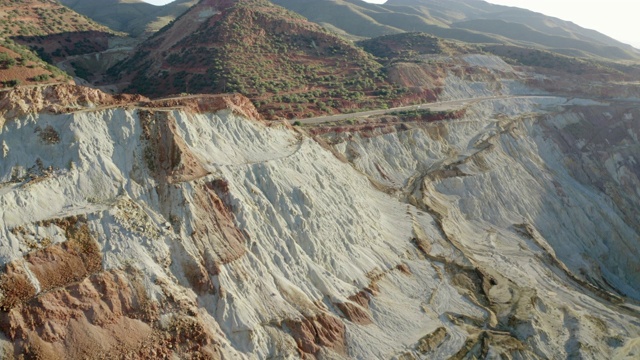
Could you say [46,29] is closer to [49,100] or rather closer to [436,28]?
[49,100]

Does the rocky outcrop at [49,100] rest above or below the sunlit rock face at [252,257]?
above

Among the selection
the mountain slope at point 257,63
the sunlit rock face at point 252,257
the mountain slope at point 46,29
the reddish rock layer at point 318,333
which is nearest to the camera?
the sunlit rock face at point 252,257

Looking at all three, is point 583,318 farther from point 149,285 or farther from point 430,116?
point 430,116

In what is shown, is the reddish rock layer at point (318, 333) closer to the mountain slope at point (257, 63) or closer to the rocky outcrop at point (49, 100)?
the rocky outcrop at point (49, 100)

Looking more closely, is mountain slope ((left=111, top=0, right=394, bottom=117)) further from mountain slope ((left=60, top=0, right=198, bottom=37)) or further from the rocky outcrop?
mountain slope ((left=60, top=0, right=198, bottom=37))

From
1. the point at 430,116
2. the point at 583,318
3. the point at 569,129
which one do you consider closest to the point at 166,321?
the point at 583,318

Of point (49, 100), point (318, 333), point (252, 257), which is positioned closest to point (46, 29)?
point (49, 100)

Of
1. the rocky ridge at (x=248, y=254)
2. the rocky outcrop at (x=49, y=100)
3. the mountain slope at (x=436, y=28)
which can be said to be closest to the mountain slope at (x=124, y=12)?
the mountain slope at (x=436, y=28)
